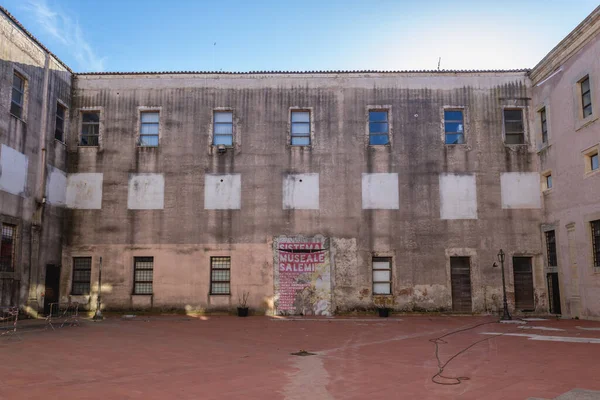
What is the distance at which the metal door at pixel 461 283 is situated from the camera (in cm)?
2133

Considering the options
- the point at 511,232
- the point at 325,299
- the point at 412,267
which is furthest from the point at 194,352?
the point at 511,232

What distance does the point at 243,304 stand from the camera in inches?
843

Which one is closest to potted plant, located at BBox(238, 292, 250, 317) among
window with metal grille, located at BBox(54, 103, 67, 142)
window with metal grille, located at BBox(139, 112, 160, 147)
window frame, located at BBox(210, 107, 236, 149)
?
window frame, located at BBox(210, 107, 236, 149)

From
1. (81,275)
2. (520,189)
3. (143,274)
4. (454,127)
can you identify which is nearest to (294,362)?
(143,274)

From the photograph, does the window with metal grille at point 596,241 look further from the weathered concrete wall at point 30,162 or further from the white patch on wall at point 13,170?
the white patch on wall at point 13,170

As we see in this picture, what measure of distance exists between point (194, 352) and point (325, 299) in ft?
35.2

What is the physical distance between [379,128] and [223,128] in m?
7.07

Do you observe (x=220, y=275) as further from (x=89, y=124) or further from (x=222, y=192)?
(x=89, y=124)

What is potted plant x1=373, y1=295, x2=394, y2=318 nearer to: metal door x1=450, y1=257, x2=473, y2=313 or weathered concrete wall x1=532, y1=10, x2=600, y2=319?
metal door x1=450, y1=257, x2=473, y2=313

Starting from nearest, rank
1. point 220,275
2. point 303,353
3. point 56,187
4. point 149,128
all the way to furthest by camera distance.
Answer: point 303,353 → point 56,187 → point 220,275 → point 149,128

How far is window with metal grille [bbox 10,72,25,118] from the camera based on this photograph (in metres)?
18.6

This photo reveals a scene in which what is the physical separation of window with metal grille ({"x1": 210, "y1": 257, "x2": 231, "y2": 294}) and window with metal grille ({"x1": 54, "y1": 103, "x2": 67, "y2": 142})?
8.54m

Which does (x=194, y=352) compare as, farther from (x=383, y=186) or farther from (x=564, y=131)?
(x=564, y=131)

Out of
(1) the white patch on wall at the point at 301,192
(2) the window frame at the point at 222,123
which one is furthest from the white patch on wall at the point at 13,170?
(1) the white patch on wall at the point at 301,192
